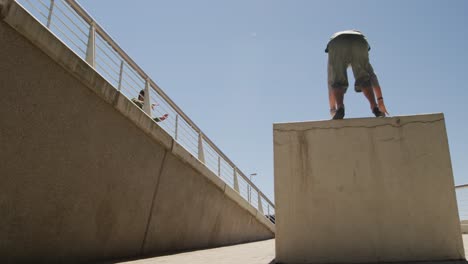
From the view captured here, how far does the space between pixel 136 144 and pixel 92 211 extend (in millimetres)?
1335

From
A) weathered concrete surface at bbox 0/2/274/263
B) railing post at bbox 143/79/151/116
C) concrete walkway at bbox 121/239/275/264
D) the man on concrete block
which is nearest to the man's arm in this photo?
the man on concrete block

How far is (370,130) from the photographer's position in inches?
153

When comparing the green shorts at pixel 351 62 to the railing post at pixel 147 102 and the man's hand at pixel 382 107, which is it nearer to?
the man's hand at pixel 382 107

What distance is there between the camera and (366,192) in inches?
146

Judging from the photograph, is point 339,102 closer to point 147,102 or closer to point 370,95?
point 370,95

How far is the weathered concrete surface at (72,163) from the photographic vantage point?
13.6 ft

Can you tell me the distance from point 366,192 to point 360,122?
2.51 ft

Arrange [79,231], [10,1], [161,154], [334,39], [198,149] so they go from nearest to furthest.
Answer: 1. [10,1]
2. [334,39]
3. [79,231]
4. [161,154]
5. [198,149]

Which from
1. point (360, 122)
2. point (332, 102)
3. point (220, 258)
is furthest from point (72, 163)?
point (360, 122)

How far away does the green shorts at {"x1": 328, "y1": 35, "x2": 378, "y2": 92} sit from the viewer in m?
4.46

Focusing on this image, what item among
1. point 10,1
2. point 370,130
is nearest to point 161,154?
point 10,1

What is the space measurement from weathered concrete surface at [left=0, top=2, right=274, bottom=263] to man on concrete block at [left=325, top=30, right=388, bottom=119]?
10.5ft

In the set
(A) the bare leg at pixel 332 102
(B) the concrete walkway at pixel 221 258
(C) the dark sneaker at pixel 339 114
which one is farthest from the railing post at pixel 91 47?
(C) the dark sneaker at pixel 339 114

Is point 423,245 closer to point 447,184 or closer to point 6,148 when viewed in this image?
point 447,184
